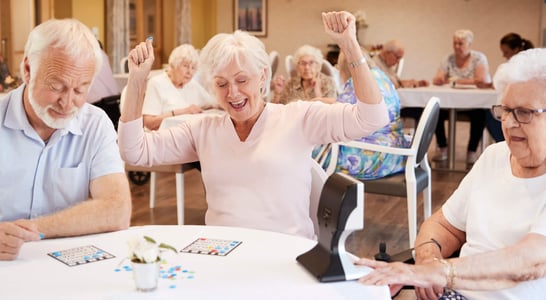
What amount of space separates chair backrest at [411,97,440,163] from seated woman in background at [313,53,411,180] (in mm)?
131

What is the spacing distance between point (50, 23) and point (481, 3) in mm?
11458

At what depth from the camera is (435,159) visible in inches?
300

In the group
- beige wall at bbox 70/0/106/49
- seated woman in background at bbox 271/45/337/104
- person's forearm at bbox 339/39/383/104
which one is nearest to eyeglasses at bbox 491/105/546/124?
person's forearm at bbox 339/39/383/104

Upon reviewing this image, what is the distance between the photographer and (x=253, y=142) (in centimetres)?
249

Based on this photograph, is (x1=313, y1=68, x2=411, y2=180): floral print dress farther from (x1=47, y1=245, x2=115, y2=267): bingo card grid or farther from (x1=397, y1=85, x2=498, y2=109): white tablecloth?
(x1=47, y1=245, x2=115, y2=267): bingo card grid

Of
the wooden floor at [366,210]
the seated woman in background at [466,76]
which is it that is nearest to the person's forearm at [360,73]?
the wooden floor at [366,210]

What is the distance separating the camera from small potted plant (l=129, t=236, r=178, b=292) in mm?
1584

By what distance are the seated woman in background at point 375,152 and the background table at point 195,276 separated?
2.26 meters

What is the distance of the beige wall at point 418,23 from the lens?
12.5m

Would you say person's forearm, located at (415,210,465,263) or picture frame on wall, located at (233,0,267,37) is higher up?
picture frame on wall, located at (233,0,267,37)

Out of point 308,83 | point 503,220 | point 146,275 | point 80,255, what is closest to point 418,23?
point 308,83

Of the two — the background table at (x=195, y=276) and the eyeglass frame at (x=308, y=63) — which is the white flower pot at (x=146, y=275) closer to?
the background table at (x=195, y=276)

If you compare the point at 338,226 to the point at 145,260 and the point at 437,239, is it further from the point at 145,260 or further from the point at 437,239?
the point at 437,239

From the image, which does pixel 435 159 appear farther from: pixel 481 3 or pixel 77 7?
pixel 481 3
